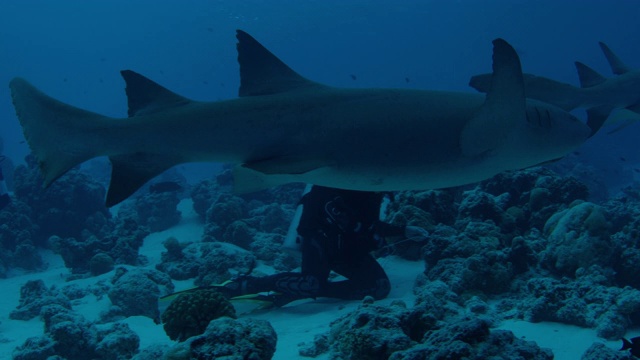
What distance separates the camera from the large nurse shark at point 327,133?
278 cm

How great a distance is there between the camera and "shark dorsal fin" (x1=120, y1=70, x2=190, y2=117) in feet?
10.5

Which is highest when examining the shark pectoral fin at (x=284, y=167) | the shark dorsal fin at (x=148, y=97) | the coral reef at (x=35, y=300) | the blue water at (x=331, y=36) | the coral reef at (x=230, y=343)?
the blue water at (x=331, y=36)

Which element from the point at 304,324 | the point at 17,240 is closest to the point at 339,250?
the point at 304,324

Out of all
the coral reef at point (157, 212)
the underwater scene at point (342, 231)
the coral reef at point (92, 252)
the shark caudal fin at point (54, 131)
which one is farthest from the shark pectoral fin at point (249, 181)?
the coral reef at point (157, 212)

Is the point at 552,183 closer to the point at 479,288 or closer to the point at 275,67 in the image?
the point at 479,288

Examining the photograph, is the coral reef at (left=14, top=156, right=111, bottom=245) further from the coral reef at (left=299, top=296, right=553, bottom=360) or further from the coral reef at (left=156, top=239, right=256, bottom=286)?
the coral reef at (left=299, top=296, right=553, bottom=360)

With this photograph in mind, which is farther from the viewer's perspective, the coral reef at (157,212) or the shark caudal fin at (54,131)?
the coral reef at (157,212)

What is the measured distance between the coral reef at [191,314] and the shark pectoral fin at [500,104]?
9.62ft

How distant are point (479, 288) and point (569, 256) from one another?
53.3 inches

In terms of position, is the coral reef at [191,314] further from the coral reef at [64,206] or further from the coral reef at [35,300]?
the coral reef at [64,206]

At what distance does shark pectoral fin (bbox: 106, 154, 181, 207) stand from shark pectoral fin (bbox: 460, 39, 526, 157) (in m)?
2.05

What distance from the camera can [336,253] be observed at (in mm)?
6383

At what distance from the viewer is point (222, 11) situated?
364ft

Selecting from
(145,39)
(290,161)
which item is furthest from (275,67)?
(145,39)
